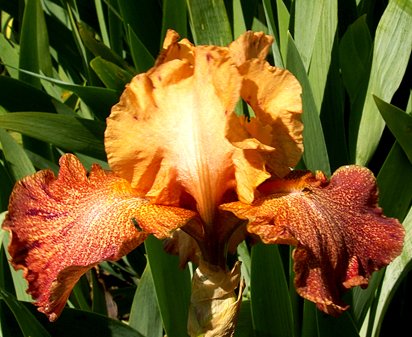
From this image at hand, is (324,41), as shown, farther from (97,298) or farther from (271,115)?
(97,298)

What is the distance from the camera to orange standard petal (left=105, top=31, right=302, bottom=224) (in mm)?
899

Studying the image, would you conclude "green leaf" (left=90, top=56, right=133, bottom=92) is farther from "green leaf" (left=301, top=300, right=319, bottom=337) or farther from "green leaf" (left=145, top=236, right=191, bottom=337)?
"green leaf" (left=301, top=300, right=319, bottom=337)

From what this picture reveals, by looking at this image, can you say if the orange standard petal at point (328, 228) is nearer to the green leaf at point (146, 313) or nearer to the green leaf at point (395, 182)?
the green leaf at point (395, 182)

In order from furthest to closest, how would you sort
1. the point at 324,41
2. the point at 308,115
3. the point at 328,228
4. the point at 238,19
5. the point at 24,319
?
the point at 238,19 < the point at 324,41 < the point at 308,115 < the point at 24,319 < the point at 328,228

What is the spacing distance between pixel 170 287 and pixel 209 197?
11.9 inches

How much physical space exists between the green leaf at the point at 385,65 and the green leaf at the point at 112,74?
0.46 m

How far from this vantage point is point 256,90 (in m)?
0.94

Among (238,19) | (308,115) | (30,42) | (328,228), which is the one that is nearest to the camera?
(328,228)

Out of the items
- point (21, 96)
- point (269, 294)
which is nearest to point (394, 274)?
point (269, 294)

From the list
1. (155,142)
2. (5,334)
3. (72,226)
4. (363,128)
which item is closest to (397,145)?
(363,128)

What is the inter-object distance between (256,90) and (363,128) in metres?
0.48

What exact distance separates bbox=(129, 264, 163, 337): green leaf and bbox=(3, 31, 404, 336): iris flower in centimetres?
30

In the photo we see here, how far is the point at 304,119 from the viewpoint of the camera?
1198 mm

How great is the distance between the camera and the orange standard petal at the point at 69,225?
0.87 m
